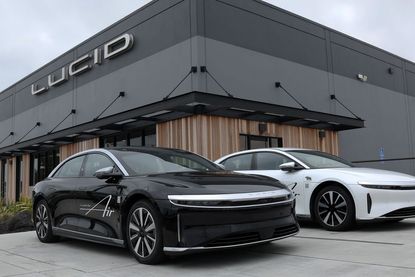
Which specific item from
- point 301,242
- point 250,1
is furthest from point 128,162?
point 250,1

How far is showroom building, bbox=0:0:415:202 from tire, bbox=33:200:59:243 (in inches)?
229

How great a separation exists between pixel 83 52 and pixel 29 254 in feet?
51.0

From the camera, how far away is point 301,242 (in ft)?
21.8

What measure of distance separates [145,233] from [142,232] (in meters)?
0.06

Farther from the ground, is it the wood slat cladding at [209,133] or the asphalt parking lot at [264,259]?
the wood slat cladding at [209,133]

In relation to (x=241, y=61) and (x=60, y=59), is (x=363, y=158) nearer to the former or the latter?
(x=241, y=61)

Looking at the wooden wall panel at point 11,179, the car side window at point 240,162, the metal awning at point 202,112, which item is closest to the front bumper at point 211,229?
the car side window at point 240,162

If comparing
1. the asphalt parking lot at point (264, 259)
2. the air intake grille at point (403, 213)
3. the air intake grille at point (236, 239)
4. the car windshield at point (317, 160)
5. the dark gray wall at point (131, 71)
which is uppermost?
the dark gray wall at point (131, 71)

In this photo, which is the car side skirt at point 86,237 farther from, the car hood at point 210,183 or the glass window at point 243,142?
the glass window at point 243,142

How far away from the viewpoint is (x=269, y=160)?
29.3 feet

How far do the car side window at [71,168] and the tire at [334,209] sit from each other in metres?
3.80

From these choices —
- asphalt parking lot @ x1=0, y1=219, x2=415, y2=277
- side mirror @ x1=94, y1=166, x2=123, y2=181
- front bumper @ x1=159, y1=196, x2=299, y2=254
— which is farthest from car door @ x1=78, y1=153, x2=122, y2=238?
front bumper @ x1=159, y1=196, x2=299, y2=254

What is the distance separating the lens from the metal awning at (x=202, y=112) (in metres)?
13.4

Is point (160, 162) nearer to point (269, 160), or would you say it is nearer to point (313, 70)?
point (269, 160)
